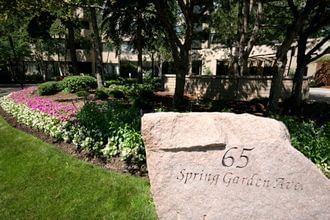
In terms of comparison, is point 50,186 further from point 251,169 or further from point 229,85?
point 229,85

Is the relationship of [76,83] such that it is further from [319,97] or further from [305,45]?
[319,97]

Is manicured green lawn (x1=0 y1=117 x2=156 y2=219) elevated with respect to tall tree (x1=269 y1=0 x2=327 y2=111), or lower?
lower

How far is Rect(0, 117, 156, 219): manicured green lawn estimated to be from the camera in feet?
14.1

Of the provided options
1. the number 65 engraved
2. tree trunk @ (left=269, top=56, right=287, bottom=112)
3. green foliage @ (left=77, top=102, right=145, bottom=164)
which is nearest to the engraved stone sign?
the number 65 engraved

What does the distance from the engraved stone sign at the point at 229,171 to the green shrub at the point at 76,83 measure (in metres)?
12.8

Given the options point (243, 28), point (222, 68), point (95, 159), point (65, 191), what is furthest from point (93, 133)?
point (222, 68)

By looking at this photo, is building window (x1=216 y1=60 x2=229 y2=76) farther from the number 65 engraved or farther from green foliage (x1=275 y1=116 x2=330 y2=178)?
the number 65 engraved

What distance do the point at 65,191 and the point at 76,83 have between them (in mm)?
11977

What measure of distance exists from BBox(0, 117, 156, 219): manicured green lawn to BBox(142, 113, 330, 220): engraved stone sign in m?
0.90

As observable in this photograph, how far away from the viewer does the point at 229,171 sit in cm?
358

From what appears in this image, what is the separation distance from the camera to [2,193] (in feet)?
16.1

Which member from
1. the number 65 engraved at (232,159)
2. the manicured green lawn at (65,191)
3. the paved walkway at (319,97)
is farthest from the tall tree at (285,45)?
the paved walkway at (319,97)

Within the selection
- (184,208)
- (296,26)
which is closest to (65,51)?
(296,26)

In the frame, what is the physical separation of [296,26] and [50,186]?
7.71 metres
